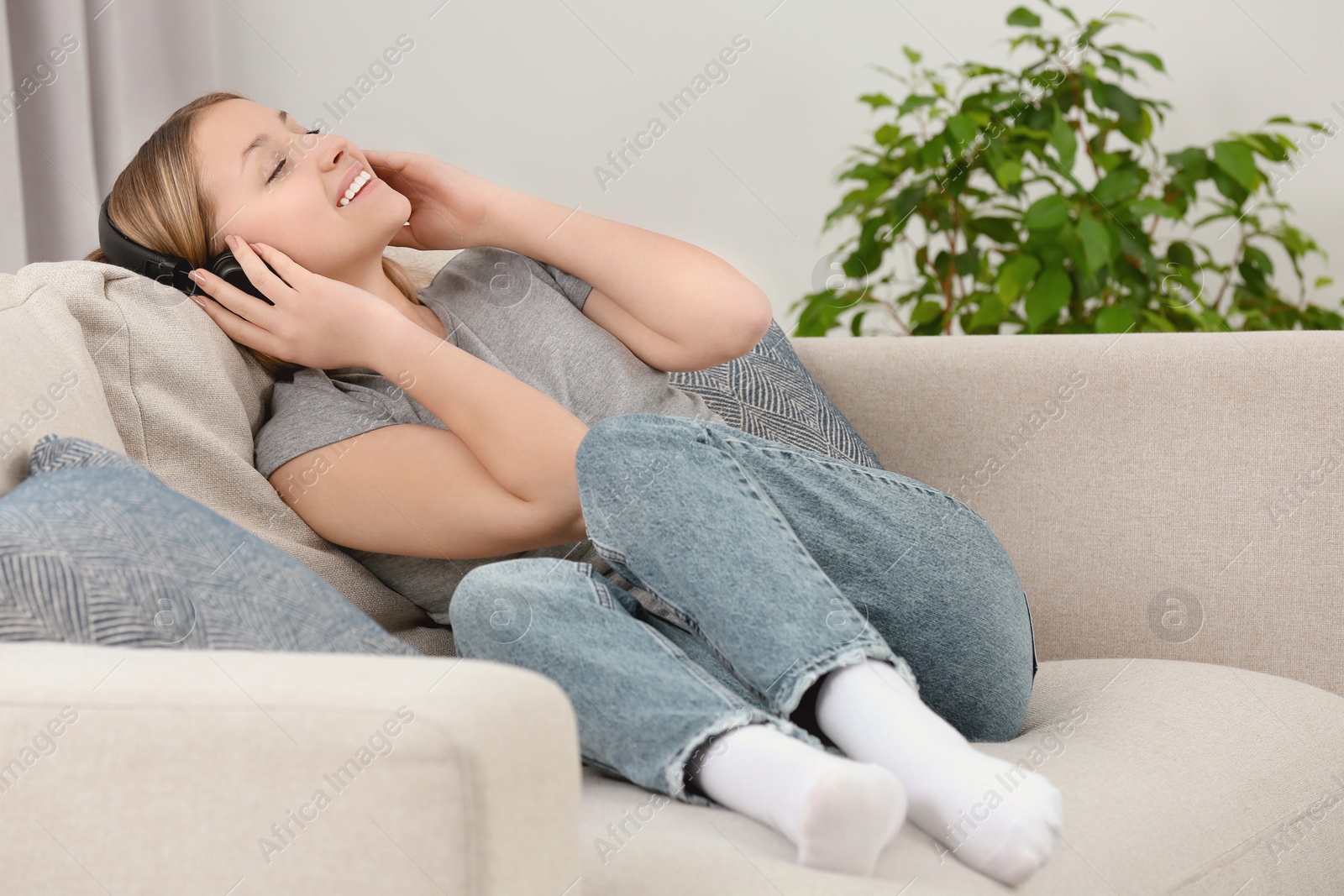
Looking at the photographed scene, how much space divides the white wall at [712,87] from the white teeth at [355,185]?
1.12 meters

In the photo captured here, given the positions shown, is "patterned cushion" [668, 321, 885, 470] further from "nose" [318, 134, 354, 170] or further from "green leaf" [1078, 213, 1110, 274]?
"green leaf" [1078, 213, 1110, 274]

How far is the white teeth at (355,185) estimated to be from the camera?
3.28 feet

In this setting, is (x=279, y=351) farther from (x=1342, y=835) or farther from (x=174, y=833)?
(x=1342, y=835)

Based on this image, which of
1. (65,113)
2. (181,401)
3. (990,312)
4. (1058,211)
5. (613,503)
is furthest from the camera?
(990,312)

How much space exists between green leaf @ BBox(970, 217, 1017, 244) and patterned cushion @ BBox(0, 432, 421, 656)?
5.35ft

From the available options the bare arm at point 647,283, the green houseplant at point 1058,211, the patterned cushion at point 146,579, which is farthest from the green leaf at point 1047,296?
the patterned cushion at point 146,579

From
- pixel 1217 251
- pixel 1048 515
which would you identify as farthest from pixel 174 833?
pixel 1217 251

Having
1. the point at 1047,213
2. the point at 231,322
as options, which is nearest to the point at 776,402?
the point at 231,322

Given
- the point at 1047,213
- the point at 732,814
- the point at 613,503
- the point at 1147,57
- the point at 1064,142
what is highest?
the point at 1147,57

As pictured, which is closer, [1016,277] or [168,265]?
[168,265]

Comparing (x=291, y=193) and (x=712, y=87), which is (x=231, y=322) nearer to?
(x=291, y=193)

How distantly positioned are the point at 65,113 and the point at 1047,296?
5.26 ft

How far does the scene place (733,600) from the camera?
24.5 inches

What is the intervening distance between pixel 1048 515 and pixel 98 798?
2.97ft
